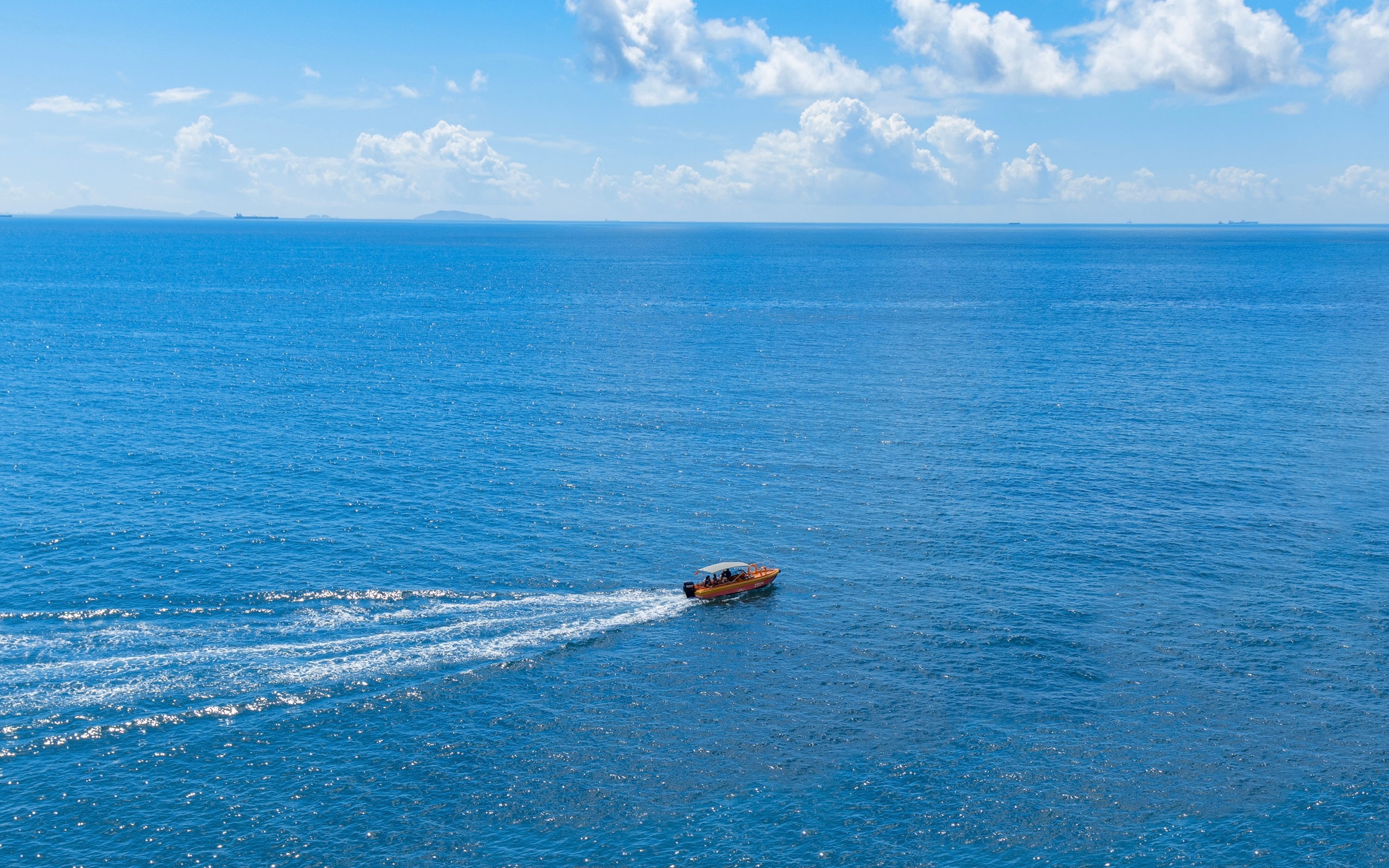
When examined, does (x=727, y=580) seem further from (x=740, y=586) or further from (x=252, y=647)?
(x=252, y=647)

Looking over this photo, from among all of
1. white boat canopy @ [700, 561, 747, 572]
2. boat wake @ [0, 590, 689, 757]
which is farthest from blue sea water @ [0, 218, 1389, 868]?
white boat canopy @ [700, 561, 747, 572]

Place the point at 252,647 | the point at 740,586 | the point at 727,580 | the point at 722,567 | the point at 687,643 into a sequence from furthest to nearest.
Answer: the point at 722,567, the point at 740,586, the point at 727,580, the point at 687,643, the point at 252,647

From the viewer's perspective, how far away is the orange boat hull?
9669 centimetres

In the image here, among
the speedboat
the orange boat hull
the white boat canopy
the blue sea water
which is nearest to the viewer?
the blue sea water

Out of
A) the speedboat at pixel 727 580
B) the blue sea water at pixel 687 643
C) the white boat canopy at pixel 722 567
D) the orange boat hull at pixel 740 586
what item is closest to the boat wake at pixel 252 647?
the blue sea water at pixel 687 643

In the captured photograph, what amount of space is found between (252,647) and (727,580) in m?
41.0

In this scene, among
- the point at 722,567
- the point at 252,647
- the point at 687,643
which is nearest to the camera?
the point at 252,647

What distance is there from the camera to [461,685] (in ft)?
265

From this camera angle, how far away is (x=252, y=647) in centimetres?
8450

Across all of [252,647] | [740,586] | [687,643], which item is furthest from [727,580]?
[252,647]

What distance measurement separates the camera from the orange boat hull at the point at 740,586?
96688mm

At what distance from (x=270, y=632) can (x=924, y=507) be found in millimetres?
70080

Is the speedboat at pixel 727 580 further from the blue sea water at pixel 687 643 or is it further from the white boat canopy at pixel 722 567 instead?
Result: the blue sea water at pixel 687 643

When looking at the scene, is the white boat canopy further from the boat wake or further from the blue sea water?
the boat wake
